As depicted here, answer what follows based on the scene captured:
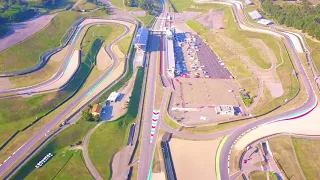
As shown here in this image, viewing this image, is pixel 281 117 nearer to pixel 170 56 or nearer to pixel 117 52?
pixel 170 56

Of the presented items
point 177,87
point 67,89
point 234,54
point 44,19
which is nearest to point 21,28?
point 44,19

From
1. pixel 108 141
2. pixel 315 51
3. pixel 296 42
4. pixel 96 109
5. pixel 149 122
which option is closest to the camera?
pixel 108 141

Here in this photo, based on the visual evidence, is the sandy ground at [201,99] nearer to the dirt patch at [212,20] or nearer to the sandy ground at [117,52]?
the sandy ground at [117,52]

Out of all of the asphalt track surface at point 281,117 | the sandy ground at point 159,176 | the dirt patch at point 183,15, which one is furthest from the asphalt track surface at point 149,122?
the dirt patch at point 183,15

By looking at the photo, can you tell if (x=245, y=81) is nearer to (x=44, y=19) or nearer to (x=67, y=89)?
(x=67, y=89)

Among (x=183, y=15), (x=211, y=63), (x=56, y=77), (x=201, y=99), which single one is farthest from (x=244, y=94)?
(x=183, y=15)

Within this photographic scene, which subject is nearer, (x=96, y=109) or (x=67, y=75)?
(x=96, y=109)
